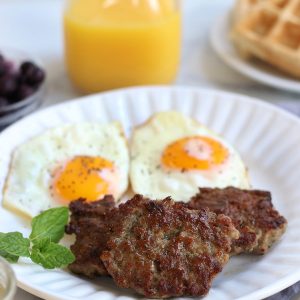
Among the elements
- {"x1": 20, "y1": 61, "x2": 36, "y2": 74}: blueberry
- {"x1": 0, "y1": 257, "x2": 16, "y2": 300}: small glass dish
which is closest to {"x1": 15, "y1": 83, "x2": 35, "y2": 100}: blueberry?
{"x1": 20, "y1": 61, "x2": 36, "y2": 74}: blueberry

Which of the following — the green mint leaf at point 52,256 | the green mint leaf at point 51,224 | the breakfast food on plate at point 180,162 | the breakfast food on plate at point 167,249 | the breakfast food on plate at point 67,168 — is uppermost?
the breakfast food on plate at point 167,249

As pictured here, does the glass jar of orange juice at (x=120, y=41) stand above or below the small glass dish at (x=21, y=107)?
above

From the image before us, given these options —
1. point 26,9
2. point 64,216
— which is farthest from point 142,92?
point 26,9

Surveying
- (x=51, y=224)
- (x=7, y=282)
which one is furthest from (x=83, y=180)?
(x=7, y=282)

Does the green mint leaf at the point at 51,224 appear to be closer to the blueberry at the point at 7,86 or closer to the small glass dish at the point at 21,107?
the small glass dish at the point at 21,107

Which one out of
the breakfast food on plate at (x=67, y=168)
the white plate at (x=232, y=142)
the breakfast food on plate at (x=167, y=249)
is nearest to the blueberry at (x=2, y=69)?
the white plate at (x=232, y=142)

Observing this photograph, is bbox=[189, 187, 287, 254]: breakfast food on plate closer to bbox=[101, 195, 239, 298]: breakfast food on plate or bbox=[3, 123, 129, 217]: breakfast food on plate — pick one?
bbox=[101, 195, 239, 298]: breakfast food on plate

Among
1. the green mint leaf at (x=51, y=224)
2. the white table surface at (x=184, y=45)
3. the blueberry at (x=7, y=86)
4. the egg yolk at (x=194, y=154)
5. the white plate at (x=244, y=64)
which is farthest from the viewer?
the white table surface at (x=184, y=45)

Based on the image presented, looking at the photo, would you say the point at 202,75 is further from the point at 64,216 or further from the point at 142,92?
the point at 64,216

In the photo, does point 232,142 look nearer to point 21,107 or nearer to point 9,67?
point 21,107
